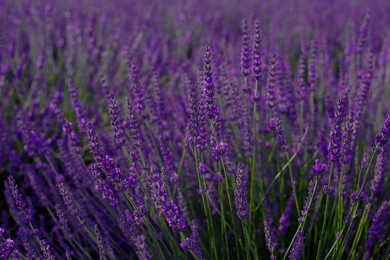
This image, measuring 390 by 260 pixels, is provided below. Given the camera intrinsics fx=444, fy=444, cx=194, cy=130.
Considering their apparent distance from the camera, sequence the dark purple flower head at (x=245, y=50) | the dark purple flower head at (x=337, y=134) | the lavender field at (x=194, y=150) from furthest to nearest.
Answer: the dark purple flower head at (x=245, y=50), the lavender field at (x=194, y=150), the dark purple flower head at (x=337, y=134)

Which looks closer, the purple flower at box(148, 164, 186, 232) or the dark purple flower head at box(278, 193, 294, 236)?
the purple flower at box(148, 164, 186, 232)

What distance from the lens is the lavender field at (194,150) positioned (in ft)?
4.84

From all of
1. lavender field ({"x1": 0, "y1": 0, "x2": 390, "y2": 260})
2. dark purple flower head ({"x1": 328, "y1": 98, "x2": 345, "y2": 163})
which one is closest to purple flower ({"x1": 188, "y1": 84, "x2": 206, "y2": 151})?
lavender field ({"x1": 0, "y1": 0, "x2": 390, "y2": 260})

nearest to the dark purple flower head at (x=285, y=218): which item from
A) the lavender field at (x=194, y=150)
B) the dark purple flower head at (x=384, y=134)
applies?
the lavender field at (x=194, y=150)

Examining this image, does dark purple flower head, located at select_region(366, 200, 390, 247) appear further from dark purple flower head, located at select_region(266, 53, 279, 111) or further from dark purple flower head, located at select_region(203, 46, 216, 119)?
dark purple flower head, located at select_region(203, 46, 216, 119)

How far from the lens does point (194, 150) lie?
4.68 ft

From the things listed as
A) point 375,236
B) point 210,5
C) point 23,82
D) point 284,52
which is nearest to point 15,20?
point 23,82

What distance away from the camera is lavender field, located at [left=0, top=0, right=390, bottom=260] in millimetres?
1476

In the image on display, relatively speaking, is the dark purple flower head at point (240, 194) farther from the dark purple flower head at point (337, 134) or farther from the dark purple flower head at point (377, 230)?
the dark purple flower head at point (377, 230)

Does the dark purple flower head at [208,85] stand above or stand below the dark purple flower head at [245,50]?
below

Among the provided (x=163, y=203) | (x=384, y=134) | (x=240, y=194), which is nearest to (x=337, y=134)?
(x=384, y=134)

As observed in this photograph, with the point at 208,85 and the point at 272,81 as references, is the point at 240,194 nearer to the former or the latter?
the point at 208,85

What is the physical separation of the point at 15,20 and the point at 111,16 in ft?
3.68

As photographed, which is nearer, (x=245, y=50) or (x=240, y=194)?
(x=240, y=194)
